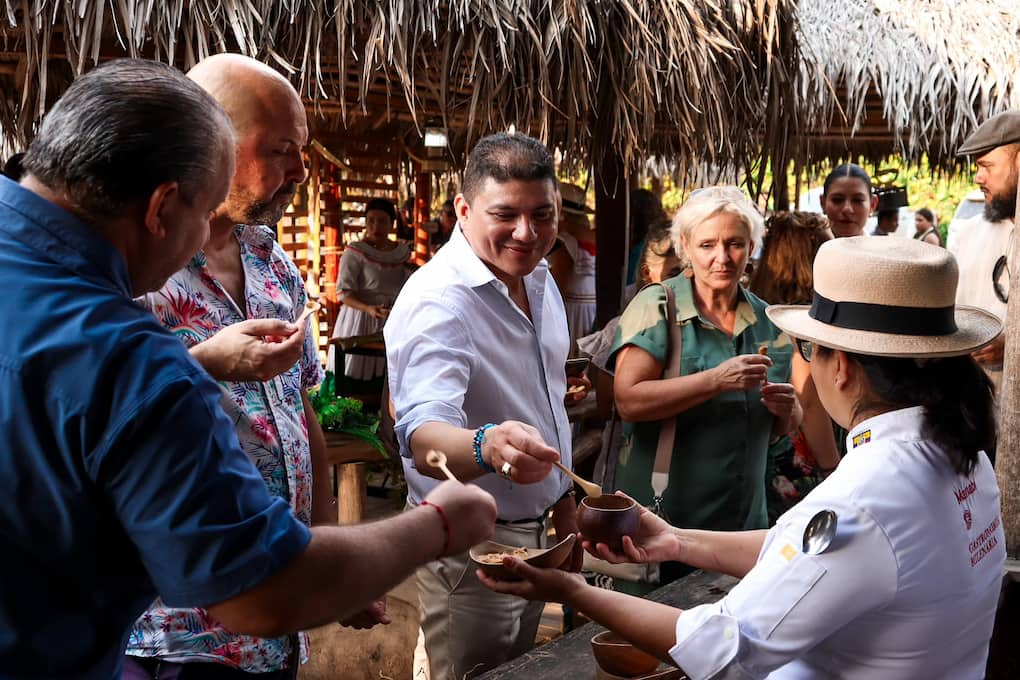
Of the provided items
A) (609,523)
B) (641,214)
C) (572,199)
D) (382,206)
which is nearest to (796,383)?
(609,523)

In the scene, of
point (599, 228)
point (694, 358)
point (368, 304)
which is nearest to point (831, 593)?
point (694, 358)

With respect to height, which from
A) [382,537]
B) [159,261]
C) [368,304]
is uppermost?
[159,261]

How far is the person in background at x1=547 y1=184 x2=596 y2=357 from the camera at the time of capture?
6184 mm

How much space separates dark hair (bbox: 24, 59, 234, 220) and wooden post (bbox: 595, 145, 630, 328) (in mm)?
5175

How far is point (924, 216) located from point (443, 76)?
9.15 m

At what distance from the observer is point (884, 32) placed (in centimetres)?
749

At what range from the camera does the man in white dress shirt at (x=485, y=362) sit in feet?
7.89

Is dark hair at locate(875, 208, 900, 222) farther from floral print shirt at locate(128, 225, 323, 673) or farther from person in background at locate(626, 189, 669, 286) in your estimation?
floral print shirt at locate(128, 225, 323, 673)

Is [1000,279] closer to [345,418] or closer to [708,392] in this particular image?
[708,392]

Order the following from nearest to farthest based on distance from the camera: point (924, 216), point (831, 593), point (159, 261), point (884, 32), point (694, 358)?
point (159, 261)
point (831, 593)
point (694, 358)
point (884, 32)
point (924, 216)

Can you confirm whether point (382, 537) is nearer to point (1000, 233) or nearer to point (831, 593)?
point (831, 593)

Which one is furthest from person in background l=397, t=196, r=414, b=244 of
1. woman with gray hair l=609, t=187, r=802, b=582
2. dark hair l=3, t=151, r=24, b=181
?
dark hair l=3, t=151, r=24, b=181

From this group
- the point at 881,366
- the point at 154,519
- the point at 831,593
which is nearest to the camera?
the point at 154,519

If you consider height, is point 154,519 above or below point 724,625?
above
